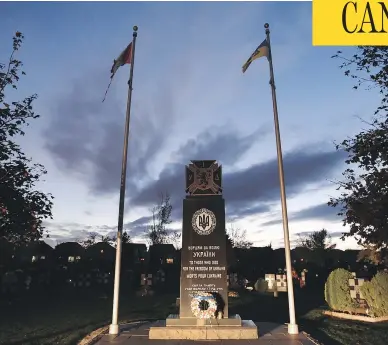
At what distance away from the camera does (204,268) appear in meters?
10.3

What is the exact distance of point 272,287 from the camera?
1889 centimetres

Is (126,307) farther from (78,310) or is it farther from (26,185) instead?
(26,185)

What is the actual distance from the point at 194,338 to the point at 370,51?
12.2 meters

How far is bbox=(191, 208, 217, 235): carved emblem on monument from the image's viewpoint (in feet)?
34.7

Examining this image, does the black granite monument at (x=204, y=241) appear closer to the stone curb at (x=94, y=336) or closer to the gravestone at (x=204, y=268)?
the gravestone at (x=204, y=268)

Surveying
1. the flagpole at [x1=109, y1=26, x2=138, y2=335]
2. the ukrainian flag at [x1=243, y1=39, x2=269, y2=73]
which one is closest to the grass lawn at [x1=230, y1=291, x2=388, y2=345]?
the flagpole at [x1=109, y1=26, x2=138, y2=335]

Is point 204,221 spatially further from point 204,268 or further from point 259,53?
point 259,53

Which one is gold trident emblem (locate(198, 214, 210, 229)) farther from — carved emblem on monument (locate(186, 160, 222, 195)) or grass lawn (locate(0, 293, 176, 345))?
grass lawn (locate(0, 293, 176, 345))

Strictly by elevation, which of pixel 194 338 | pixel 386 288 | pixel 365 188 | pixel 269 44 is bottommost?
pixel 194 338

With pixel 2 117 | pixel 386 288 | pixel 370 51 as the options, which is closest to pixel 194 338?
pixel 386 288

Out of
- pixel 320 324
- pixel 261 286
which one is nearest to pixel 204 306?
A: pixel 320 324

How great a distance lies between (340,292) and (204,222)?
5.97 metres

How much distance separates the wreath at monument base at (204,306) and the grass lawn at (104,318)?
111 inches

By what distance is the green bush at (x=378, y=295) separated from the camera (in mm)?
11484
